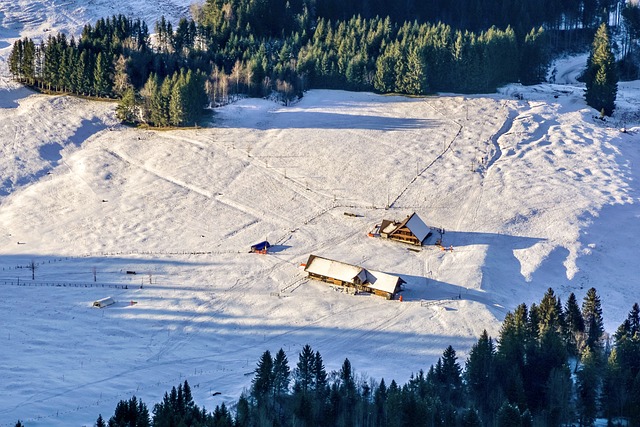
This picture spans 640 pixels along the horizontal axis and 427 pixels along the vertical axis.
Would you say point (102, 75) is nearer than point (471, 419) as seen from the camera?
No

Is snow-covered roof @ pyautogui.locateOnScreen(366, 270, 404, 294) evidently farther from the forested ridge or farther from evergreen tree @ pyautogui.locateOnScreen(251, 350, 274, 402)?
the forested ridge

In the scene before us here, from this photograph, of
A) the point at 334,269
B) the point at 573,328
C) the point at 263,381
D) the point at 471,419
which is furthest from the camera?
the point at 334,269

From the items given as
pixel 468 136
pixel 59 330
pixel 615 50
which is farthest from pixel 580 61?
pixel 59 330

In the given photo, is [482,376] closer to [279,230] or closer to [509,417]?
[509,417]

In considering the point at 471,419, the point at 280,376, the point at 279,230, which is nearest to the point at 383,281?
the point at 279,230

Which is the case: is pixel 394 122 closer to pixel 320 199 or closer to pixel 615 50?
pixel 320 199

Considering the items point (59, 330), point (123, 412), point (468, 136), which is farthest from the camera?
point (468, 136)

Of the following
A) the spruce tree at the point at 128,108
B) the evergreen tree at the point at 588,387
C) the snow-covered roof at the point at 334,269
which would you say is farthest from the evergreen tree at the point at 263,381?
the spruce tree at the point at 128,108

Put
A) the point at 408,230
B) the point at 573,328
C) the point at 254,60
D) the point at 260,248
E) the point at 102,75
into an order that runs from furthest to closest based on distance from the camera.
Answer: the point at 254,60 → the point at 102,75 → the point at 408,230 → the point at 260,248 → the point at 573,328
